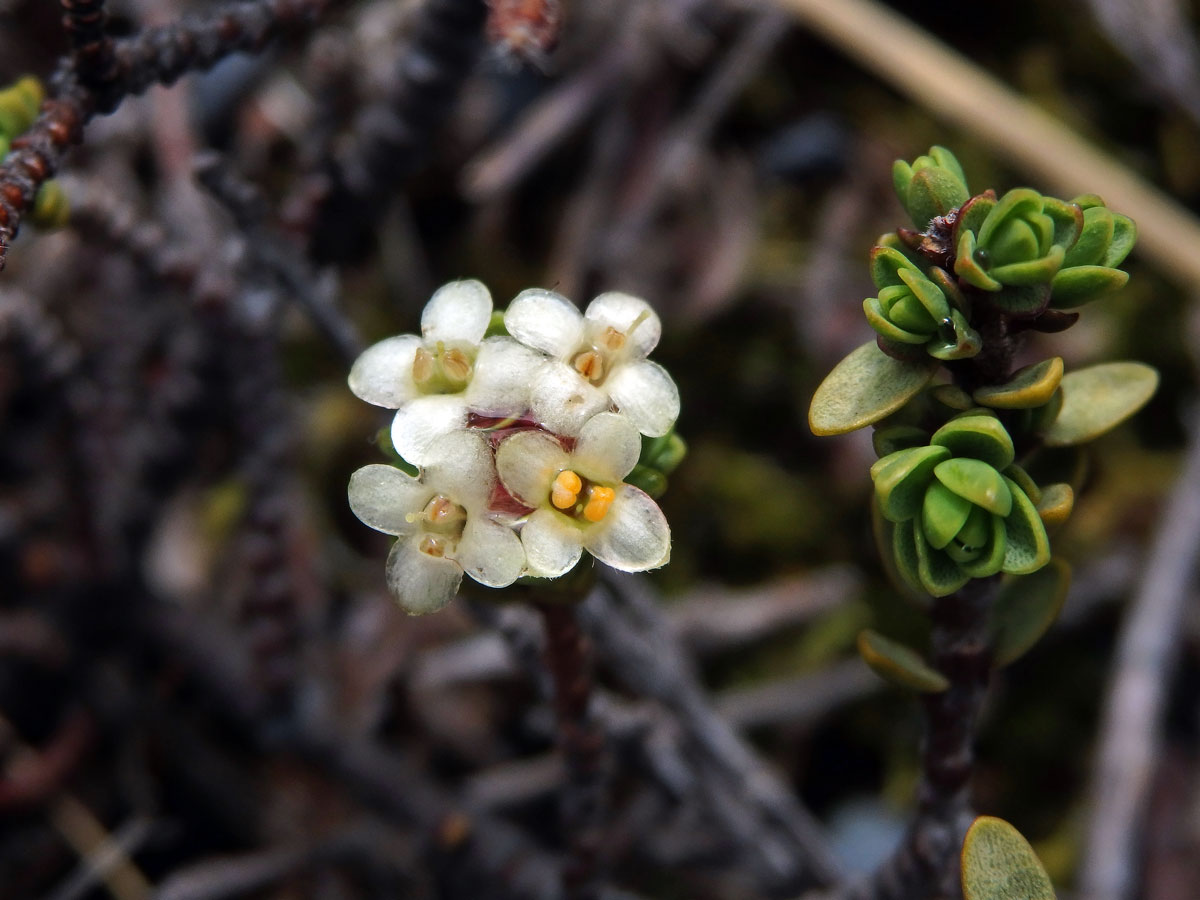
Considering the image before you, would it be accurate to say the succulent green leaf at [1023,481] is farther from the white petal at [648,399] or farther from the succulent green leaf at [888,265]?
the white petal at [648,399]

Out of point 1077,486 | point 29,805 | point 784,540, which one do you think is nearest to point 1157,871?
point 784,540

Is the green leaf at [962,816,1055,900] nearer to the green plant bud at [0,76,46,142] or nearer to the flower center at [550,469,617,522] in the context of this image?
the flower center at [550,469,617,522]

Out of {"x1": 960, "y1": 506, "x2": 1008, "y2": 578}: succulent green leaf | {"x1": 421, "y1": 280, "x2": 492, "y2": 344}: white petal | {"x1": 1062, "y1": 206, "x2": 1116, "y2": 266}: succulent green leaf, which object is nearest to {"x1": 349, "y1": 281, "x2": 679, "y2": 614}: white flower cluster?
{"x1": 421, "y1": 280, "x2": 492, "y2": 344}: white petal

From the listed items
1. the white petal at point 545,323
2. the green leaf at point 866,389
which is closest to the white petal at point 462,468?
the white petal at point 545,323

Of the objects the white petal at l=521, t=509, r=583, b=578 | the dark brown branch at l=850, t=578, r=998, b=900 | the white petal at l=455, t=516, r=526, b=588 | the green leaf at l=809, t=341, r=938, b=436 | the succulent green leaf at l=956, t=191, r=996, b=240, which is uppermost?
the succulent green leaf at l=956, t=191, r=996, b=240

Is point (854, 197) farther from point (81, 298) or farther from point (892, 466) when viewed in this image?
point (892, 466)

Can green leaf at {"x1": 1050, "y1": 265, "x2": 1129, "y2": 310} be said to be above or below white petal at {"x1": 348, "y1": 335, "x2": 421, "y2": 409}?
above

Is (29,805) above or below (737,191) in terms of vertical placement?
below
